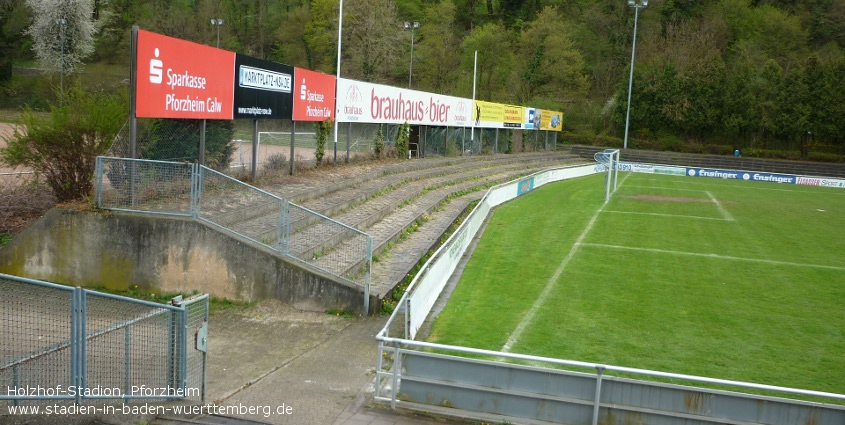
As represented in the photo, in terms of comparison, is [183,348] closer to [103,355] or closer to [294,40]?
[103,355]

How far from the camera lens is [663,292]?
56.4 ft

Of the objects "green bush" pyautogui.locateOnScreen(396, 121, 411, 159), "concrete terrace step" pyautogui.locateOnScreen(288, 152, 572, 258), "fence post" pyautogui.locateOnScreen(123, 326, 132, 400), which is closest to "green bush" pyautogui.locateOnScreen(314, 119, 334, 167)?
"concrete terrace step" pyautogui.locateOnScreen(288, 152, 572, 258)

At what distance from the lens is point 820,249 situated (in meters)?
24.0

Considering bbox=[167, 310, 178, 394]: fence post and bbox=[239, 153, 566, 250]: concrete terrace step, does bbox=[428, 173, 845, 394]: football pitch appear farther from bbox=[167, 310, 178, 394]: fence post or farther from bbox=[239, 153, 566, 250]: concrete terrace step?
bbox=[167, 310, 178, 394]: fence post

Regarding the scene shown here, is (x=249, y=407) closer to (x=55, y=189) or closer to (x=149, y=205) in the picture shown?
(x=149, y=205)

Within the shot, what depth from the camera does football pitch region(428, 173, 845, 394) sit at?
41.2 ft

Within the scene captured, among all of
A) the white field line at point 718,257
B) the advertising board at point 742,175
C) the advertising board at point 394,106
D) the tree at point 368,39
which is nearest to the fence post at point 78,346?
the white field line at point 718,257

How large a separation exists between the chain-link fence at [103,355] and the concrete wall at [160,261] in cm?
497

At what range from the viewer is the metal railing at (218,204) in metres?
14.3

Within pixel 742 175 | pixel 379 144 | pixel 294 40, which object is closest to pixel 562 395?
pixel 379 144

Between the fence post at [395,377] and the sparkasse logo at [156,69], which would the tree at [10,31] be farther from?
the fence post at [395,377]

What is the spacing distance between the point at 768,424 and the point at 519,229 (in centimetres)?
1808

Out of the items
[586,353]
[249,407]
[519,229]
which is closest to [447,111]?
[519,229]

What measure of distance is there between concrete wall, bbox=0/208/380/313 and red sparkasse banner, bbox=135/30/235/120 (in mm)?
2538
